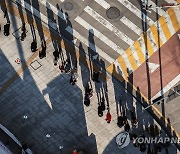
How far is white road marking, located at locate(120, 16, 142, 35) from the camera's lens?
66125mm

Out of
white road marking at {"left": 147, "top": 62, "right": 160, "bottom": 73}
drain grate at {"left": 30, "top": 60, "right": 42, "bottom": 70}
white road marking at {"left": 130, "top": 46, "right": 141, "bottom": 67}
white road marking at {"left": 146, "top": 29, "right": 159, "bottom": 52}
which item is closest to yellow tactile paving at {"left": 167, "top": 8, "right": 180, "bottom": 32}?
white road marking at {"left": 146, "top": 29, "right": 159, "bottom": 52}

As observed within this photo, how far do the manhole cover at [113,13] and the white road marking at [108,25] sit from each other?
81 centimetres

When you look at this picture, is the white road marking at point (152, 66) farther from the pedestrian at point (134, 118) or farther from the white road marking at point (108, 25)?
the pedestrian at point (134, 118)

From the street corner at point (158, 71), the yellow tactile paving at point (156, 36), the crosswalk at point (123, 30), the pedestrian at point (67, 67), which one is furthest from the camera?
the yellow tactile paving at point (156, 36)

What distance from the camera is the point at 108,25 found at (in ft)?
218

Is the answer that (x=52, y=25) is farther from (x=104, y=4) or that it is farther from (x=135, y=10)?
(x=135, y=10)

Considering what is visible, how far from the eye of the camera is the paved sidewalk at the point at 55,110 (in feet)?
207

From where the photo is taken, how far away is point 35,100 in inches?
2527

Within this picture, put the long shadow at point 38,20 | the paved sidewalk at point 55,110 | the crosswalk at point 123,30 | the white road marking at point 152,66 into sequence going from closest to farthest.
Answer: the paved sidewalk at point 55,110 → the white road marking at point 152,66 → the crosswalk at point 123,30 → the long shadow at point 38,20

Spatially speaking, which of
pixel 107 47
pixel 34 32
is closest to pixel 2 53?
pixel 34 32

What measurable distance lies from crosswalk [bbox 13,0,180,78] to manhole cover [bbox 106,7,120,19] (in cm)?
34

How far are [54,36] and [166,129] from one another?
16330 millimetres

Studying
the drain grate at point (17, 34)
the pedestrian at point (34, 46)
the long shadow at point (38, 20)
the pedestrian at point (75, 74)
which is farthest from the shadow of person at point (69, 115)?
the drain grate at point (17, 34)

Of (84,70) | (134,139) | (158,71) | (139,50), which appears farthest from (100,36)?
(134,139)
